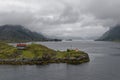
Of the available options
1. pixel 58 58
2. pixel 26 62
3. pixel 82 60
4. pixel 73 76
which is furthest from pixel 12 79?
pixel 82 60

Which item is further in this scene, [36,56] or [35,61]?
[36,56]

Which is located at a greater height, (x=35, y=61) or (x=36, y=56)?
(x=36, y=56)

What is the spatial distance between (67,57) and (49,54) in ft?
46.6

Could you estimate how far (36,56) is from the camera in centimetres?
15588

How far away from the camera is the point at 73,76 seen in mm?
106562

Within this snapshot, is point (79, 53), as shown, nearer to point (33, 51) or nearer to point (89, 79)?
point (33, 51)

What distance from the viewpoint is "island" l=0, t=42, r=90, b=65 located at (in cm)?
14962

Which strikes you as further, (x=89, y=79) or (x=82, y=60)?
(x=82, y=60)

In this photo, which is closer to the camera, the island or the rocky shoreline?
the rocky shoreline

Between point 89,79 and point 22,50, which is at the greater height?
point 22,50

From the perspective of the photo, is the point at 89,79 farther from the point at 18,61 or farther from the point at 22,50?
the point at 22,50

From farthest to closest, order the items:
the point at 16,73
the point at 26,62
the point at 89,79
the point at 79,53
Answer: the point at 79,53
the point at 26,62
the point at 16,73
the point at 89,79

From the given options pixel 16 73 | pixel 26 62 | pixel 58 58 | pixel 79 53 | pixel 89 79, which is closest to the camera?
pixel 89 79

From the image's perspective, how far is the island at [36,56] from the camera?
491 feet
